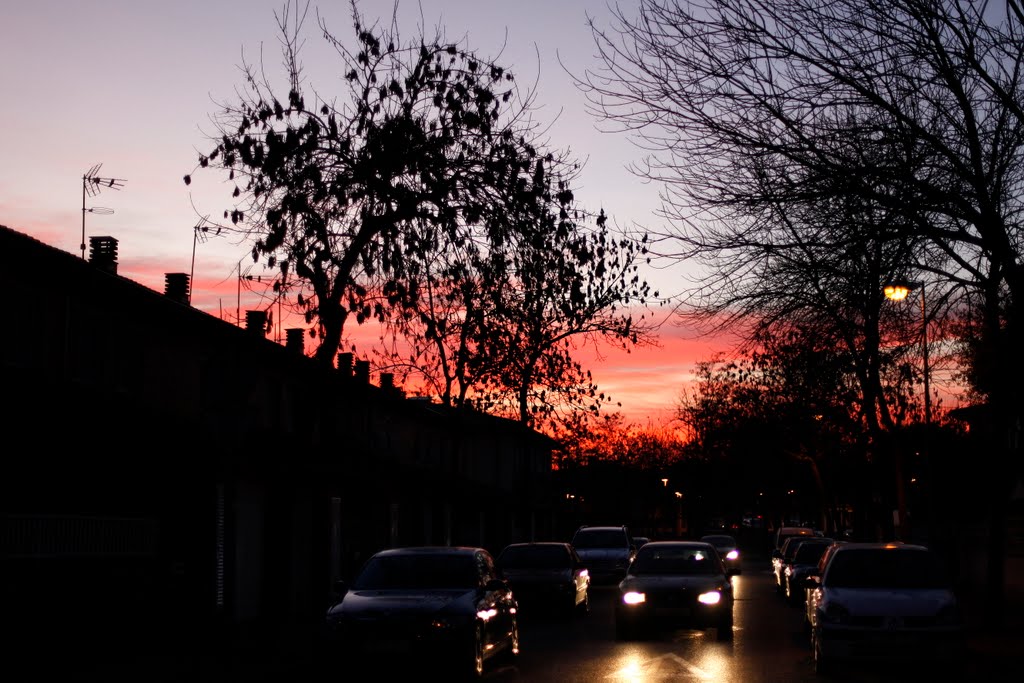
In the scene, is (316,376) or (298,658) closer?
(298,658)

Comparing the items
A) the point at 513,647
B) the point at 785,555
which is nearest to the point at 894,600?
the point at 513,647

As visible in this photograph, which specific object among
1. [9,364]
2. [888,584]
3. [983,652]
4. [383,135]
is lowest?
[983,652]

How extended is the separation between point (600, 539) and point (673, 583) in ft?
64.7

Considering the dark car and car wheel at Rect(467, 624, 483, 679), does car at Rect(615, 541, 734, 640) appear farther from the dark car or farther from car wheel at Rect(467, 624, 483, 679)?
the dark car

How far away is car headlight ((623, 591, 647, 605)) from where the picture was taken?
21.0 meters

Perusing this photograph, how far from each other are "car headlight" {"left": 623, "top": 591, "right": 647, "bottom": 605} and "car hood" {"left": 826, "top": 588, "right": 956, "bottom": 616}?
5.66 meters

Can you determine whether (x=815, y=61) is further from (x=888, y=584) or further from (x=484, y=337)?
(x=484, y=337)

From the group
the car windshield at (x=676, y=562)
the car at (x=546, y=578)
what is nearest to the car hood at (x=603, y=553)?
the car at (x=546, y=578)

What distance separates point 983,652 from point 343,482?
16.6m

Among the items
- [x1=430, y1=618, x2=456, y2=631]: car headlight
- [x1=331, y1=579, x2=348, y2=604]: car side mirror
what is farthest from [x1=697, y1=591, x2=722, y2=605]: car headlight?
[x1=430, y1=618, x2=456, y2=631]: car headlight

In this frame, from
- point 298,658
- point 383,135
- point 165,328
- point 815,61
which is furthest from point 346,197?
point 815,61

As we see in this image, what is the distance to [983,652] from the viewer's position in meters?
17.7

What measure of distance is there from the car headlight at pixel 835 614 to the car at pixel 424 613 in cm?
416

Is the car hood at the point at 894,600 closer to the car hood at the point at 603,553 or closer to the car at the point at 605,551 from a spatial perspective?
the car at the point at 605,551
